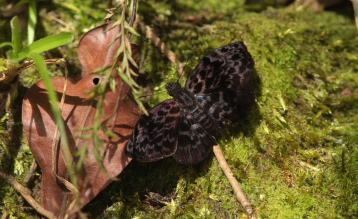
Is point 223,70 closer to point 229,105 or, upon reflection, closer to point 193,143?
point 229,105

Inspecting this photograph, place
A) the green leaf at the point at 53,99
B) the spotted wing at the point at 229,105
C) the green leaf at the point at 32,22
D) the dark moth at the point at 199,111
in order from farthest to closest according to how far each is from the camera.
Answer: the green leaf at the point at 32,22, the spotted wing at the point at 229,105, the dark moth at the point at 199,111, the green leaf at the point at 53,99

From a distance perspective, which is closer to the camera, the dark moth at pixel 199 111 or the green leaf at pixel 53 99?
the green leaf at pixel 53 99

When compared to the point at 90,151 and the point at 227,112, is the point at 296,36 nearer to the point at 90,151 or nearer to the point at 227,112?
the point at 227,112

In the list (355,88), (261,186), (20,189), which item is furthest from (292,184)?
(20,189)

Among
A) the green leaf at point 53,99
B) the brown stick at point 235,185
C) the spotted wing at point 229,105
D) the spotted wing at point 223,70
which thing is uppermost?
the green leaf at point 53,99

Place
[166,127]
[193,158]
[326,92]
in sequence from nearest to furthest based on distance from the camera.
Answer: [193,158] → [166,127] → [326,92]

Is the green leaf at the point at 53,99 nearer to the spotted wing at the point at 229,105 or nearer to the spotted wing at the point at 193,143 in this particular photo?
the spotted wing at the point at 193,143

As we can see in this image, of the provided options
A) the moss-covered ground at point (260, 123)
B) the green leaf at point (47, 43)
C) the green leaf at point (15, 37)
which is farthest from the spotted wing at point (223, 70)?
the green leaf at point (15, 37)
